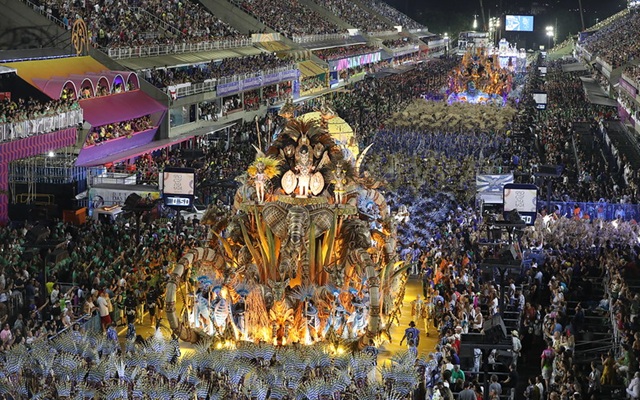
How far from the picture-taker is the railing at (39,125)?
34.4 metres

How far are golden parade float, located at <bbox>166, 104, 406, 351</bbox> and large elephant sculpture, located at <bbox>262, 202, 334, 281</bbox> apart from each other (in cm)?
2

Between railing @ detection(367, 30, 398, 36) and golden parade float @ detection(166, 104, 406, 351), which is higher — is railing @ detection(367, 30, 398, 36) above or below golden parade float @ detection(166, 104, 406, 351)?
above

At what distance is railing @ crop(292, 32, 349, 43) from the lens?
8619 cm

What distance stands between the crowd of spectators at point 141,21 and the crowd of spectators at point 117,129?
428 centimetres

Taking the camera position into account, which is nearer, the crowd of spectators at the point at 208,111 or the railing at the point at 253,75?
the crowd of spectators at the point at 208,111

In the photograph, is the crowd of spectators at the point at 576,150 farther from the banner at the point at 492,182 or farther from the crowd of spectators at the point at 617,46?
the crowd of spectators at the point at 617,46

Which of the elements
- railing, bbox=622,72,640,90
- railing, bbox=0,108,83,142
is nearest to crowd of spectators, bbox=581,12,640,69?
railing, bbox=622,72,640,90

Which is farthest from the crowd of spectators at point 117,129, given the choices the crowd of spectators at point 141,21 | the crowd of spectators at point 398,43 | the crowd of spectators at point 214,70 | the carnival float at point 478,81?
the crowd of spectators at point 398,43

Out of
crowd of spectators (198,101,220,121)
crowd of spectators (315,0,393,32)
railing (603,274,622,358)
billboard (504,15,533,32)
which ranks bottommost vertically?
railing (603,274,622,358)

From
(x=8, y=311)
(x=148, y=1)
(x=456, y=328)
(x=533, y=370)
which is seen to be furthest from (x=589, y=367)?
(x=148, y=1)

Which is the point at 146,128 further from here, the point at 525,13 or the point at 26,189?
the point at 525,13

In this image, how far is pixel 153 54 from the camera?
2250 inches

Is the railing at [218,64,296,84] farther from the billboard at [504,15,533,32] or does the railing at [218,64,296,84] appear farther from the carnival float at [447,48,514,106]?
the billboard at [504,15,533,32]

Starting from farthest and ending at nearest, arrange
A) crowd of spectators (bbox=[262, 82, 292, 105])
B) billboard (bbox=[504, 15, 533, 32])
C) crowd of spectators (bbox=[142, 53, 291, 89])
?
1. billboard (bbox=[504, 15, 533, 32])
2. crowd of spectators (bbox=[262, 82, 292, 105])
3. crowd of spectators (bbox=[142, 53, 291, 89])
